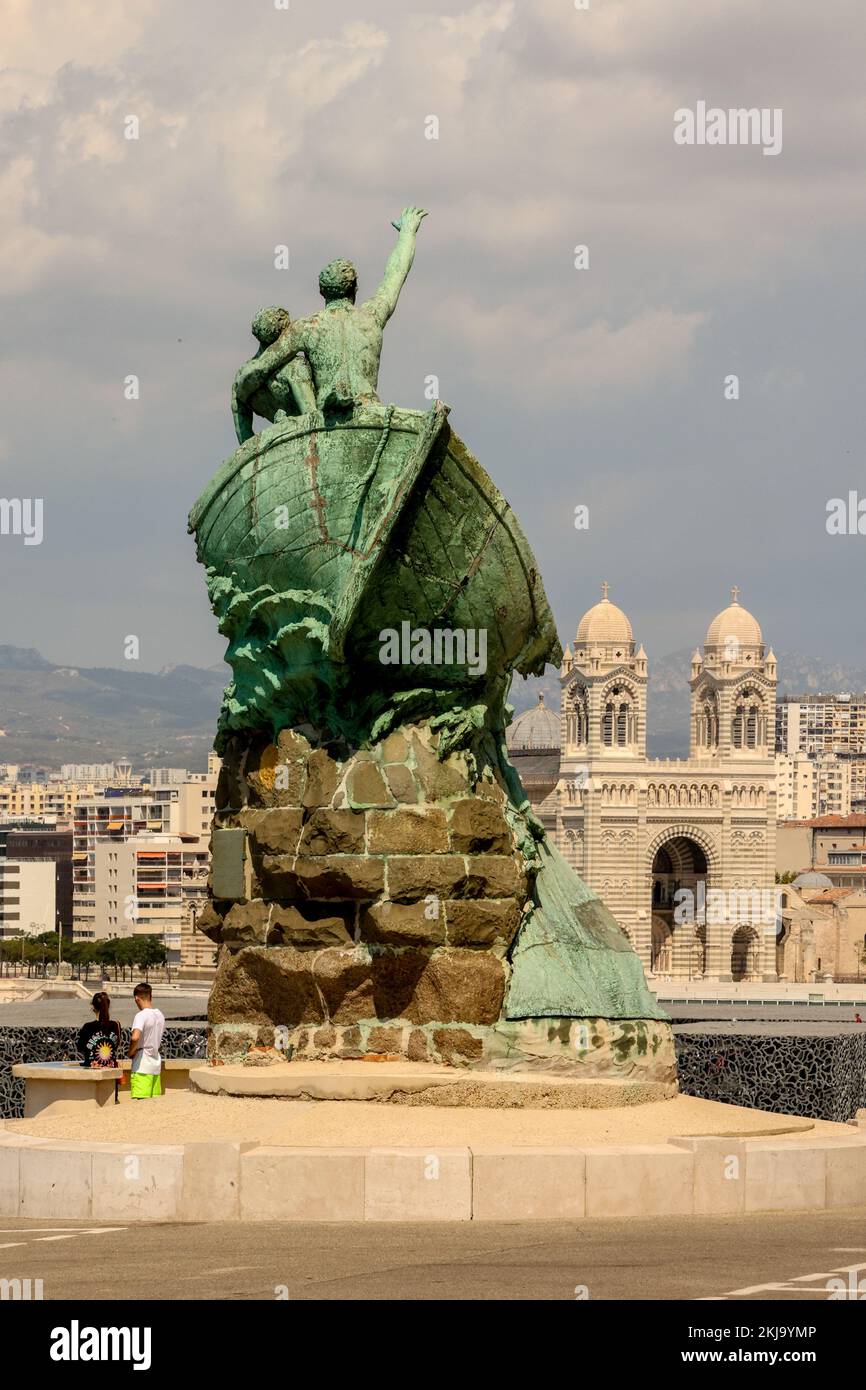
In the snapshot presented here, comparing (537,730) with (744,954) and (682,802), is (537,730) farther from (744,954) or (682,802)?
(744,954)

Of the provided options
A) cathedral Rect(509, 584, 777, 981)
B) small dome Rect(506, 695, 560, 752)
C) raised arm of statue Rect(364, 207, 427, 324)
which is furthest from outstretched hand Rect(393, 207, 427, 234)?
small dome Rect(506, 695, 560, 752)

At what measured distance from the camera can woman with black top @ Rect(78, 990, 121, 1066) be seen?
19375mm

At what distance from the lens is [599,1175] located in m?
14.3

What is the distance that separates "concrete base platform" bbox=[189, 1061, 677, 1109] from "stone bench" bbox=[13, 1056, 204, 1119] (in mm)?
1617

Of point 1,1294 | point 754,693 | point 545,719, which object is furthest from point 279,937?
point 545,719

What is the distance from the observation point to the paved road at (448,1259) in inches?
439

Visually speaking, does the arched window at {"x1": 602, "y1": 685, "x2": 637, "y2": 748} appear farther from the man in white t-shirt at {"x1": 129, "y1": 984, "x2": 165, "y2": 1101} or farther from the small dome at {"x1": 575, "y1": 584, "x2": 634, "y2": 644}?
the man in white t-shirt at {"x1": 129, "y1": 984, "x2": 165, "y2": 1101}

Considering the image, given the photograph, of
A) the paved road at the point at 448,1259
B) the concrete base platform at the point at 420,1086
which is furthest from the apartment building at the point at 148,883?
the paved road at the point at 448,1259

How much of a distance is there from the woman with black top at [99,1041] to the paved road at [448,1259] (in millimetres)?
4735

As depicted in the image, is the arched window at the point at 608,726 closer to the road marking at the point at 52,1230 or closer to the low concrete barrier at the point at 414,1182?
the low concrete barrier at the point at 414,1182

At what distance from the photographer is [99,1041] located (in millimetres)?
19391

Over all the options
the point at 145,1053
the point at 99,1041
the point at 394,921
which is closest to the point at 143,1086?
the point at 145,1053
